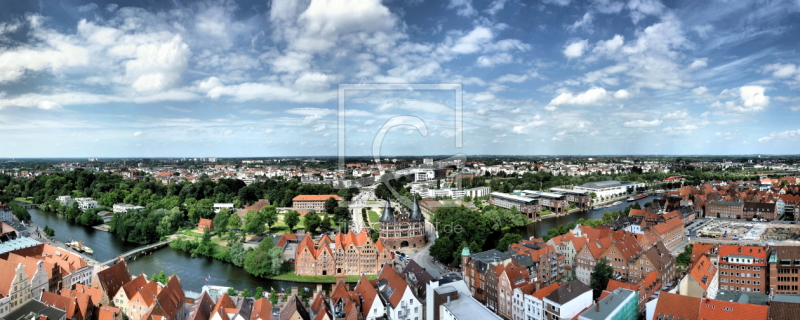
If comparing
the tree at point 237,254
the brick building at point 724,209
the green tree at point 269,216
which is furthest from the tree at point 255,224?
the brick building at point 724,209

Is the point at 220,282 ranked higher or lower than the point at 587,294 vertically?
lower

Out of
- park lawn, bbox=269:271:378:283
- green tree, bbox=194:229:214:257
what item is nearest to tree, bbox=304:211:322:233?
green tree, bbox=194:229:214:257

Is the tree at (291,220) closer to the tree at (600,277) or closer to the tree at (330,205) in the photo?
the tree at (330,205)

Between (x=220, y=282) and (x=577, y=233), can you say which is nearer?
(x=220, y=282)

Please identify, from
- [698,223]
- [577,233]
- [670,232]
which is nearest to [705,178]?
[698,223]

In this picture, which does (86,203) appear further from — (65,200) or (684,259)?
(684,259)

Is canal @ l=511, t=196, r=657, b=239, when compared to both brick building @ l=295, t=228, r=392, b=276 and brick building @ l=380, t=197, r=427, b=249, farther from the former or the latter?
brick building @ l=295, t=228, r=392, b=276

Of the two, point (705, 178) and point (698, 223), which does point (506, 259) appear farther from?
point (705, 178)
